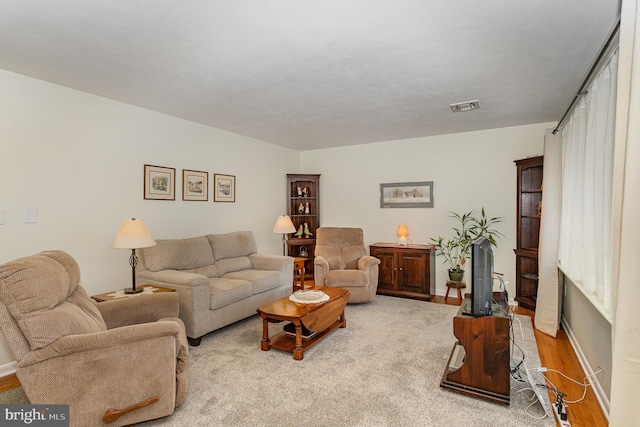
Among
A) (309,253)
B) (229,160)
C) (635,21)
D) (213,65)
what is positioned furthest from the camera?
(309,253)

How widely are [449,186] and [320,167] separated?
2318mm

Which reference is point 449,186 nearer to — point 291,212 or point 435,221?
point 435,221

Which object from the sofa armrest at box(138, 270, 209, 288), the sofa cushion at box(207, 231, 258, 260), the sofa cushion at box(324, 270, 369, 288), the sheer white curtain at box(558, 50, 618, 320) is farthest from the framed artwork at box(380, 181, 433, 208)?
the sofa armrest at box(138, 270, 209, 288)

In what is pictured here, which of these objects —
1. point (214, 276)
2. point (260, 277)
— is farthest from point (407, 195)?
point (214, 276)

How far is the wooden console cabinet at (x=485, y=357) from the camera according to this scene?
7.23ft

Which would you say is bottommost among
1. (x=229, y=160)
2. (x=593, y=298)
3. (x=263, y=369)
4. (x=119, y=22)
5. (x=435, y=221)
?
(x=263, y=369)

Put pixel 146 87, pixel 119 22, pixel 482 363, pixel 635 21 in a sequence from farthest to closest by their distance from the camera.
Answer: pixel 146 87 → pixel 482 363 → pixel 119 22 → pixel 635 21

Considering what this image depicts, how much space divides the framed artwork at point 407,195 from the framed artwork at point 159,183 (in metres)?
3.26

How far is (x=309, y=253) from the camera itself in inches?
235

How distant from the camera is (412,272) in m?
4.86

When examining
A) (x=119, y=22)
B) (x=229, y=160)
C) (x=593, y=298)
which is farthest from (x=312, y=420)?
(x=229, y=160)

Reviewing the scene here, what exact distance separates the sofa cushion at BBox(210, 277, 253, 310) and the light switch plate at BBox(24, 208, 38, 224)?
5.43ft

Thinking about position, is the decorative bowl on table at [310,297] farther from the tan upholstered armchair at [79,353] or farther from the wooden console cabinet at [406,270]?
the wooden console cabinet at [406,270]

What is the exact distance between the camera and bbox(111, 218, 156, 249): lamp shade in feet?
9.57
